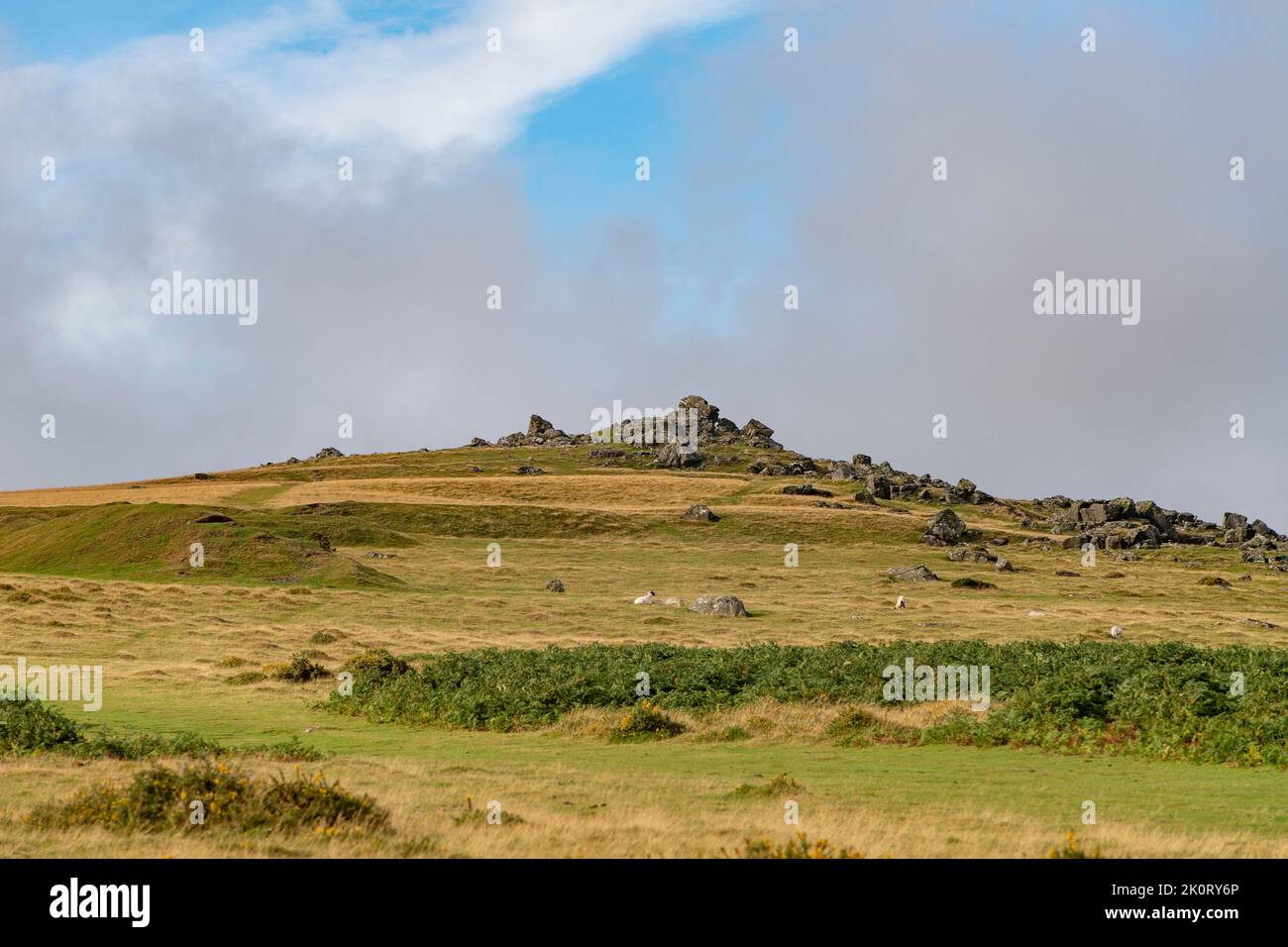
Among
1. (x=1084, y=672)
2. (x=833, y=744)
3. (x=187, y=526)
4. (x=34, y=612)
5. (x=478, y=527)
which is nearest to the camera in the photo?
(x=833, y=744)

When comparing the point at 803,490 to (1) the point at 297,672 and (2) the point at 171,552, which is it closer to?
(2) the point at 171,552

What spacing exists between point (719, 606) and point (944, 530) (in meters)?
71.5

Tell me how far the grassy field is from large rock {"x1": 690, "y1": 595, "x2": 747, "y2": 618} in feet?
6.78

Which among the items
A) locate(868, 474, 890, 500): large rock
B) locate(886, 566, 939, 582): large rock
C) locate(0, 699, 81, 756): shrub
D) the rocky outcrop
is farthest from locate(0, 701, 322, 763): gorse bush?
locate(868, 474, 890, 500): large rock

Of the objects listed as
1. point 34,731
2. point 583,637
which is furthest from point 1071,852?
point 583,637

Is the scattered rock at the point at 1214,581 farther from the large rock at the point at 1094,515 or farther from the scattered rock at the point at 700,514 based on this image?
the large rock at the point at 1094,515

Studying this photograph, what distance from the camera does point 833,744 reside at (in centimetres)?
2728

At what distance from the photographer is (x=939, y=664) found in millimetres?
33719

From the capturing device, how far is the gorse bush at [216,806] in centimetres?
1535

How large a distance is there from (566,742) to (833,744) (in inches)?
266

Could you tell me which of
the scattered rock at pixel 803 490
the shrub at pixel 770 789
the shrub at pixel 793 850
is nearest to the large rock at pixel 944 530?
the scattered rock at pixel 803 490

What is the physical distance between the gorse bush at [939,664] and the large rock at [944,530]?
94.6m
